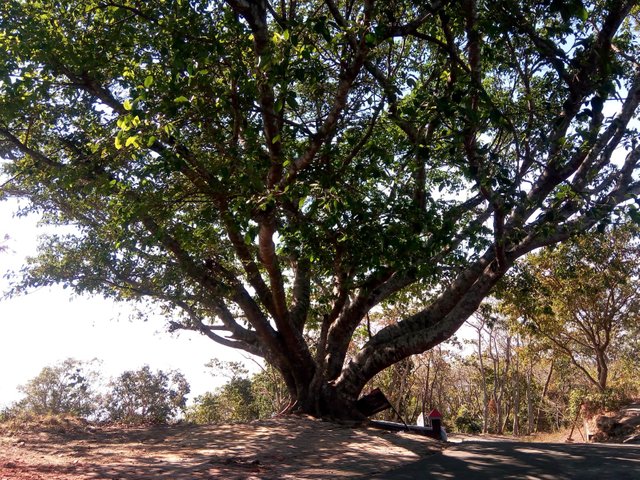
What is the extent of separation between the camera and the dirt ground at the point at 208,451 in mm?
5988

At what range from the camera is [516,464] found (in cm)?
659

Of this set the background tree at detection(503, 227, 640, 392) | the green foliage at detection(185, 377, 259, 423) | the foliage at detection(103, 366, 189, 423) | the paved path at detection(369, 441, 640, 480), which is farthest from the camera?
the green foliage at detection(185, 377, 259, 423)

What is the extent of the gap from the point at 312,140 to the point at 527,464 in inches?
196

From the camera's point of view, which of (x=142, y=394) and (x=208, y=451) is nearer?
(x=208, y=451)

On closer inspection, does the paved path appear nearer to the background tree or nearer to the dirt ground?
the dirt ground

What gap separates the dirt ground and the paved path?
0.45 m

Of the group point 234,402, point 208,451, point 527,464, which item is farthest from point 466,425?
point 208,451

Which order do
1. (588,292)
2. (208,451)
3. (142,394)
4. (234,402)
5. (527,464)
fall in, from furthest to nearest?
1. (234,402)
2. (142,394)
3. (588,292)
4. (208,451)
5. (527,464)

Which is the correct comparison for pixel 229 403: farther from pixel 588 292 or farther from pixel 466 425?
pixel 588 292

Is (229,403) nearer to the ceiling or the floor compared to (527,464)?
nearer to the ceiling

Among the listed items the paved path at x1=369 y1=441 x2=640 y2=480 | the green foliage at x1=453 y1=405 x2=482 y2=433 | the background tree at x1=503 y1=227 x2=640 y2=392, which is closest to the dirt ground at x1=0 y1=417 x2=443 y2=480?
the paved path at x1=369 y1=441 x2=640 y2=480

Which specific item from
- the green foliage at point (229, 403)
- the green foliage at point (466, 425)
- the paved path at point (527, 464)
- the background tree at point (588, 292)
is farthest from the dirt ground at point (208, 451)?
the green foliage at point (466, 425)

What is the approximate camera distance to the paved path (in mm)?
5840

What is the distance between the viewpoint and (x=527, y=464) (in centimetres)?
657
